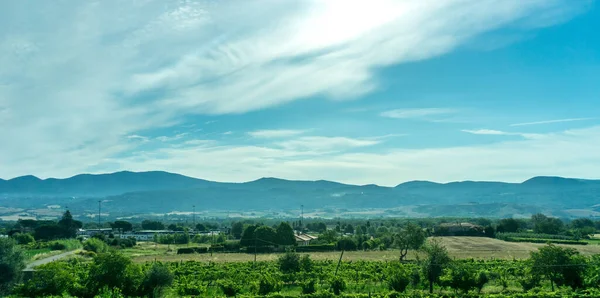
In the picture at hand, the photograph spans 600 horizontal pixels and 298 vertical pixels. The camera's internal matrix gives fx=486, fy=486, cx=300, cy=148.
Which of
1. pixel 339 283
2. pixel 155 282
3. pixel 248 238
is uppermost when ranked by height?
pixel 155 282

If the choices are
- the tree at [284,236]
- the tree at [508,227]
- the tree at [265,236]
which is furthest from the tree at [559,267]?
the tree at [508,227]

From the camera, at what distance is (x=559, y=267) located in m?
31.8

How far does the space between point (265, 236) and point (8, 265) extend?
149 ft

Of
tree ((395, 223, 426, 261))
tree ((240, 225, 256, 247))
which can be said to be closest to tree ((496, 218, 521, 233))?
tree ((395, 223, 426, 261))

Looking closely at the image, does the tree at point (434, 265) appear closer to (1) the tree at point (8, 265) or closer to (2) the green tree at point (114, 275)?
(2) the green tree at point (114, 275)

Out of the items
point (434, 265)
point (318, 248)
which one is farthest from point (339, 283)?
point (318, 248)

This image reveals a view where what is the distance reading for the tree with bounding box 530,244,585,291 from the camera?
31844 mm

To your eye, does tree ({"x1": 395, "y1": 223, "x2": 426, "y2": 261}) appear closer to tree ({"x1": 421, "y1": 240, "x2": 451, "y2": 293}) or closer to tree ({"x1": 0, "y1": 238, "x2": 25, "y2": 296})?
Answer: tree ({"x1": 421, "y1": 240, "x2": 451, "y2": 293})

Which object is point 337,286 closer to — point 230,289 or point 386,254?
point 230,289

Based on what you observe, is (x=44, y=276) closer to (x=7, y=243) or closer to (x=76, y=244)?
(x=7, y=243)

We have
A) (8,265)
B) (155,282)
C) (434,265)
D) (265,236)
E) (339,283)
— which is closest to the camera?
(155,282)

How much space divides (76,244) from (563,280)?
241 feet

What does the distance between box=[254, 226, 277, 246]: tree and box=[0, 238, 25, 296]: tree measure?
4361 cm

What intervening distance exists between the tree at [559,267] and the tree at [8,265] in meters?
34.6
